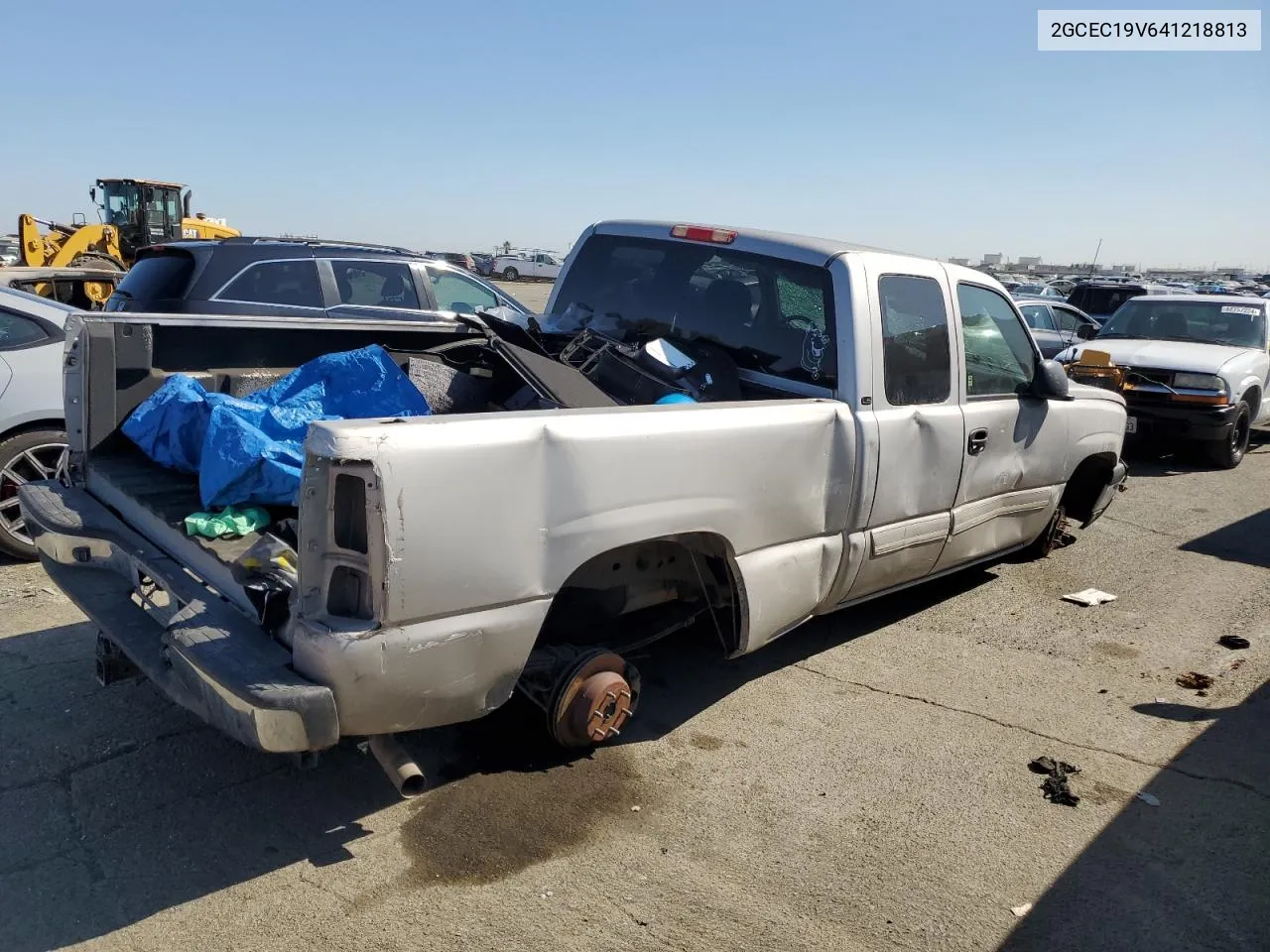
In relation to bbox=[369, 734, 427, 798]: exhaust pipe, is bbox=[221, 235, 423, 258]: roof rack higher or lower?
higher

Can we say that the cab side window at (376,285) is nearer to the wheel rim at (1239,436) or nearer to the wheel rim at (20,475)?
the wheel rim at (20,475)

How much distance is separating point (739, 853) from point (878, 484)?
174 cm

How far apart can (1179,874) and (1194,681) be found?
6.16 feet

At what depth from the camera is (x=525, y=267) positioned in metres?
54.2

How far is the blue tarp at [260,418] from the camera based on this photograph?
3428 millimetres

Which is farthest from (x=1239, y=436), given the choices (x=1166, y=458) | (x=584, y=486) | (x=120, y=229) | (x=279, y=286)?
(x=120, y=229)

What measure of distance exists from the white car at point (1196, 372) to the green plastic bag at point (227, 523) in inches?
321

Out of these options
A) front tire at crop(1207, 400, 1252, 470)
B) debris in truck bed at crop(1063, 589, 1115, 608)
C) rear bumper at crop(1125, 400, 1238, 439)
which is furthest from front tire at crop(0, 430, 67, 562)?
front tire at crop(1207, 400, 1252, 470)

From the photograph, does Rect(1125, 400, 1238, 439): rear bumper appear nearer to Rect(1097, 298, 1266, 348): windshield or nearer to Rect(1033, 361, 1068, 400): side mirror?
Rect(1097, 298, 1266, 348): windshield

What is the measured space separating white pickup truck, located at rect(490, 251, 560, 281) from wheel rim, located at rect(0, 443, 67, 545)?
157 feet

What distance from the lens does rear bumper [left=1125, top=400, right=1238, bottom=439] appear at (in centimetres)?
1024

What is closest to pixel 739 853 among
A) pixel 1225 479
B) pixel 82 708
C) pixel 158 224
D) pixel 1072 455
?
pixel 82 708

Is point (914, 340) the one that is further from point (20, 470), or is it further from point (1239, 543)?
point (20, 470)

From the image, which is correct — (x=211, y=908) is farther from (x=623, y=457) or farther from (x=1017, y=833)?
(x=1017, y=833)
